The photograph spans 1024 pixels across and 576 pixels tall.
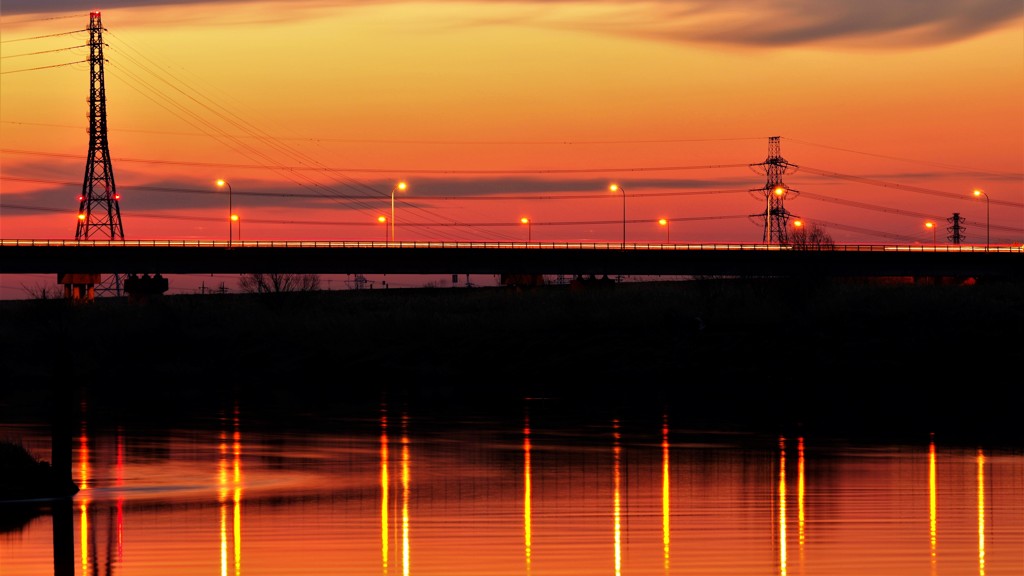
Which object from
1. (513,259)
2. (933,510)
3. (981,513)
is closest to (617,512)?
(933,510)

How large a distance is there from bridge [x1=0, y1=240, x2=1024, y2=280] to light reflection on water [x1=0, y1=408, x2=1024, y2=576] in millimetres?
91690

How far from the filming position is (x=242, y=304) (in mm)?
155875

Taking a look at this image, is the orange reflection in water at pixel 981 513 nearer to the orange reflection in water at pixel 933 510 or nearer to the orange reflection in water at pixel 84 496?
the orange reflection in water at pixel 933 510

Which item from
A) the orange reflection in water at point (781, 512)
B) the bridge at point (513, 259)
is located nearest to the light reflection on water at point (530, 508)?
the orange reflection in water at point (781, 512)

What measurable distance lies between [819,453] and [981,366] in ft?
136

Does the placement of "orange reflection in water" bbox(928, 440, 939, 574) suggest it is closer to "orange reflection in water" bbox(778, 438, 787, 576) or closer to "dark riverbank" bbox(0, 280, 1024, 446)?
"orange reflection in water" bbox(778, 438, 787, 576)

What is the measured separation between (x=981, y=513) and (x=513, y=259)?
119568 mm

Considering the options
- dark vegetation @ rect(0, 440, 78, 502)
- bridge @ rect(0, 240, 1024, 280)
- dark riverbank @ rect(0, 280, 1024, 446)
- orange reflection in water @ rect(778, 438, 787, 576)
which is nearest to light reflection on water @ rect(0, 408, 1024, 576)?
orange reflection in water @ rect(778, 438, 787, 576)

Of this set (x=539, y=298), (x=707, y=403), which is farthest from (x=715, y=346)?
(x=539, y=298)

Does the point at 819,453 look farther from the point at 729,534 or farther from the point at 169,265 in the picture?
the point at 169,265

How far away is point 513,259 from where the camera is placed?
15262cm

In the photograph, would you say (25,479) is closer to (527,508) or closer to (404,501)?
(404,501)

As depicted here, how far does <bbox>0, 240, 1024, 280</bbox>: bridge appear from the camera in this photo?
468 ft

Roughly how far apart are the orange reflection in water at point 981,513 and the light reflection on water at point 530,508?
8 centimetres
